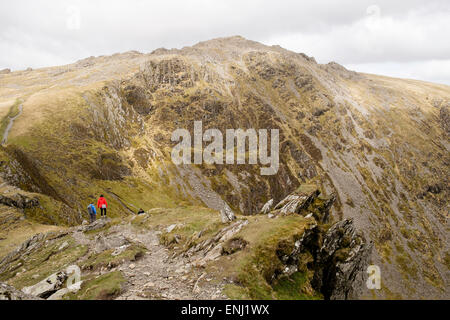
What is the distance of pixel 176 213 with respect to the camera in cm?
4138

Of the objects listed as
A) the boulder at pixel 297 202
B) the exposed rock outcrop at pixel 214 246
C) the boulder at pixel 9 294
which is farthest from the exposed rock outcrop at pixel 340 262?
the boulder at pixel 9 294

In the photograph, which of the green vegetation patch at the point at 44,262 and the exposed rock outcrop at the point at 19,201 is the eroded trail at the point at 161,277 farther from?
the exposed rock outcrop at the point at 19,201

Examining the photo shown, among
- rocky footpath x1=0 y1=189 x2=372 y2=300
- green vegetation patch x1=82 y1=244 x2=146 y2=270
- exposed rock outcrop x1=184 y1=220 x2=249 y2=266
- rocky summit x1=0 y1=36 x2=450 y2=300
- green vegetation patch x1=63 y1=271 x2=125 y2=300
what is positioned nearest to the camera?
green vegetation patch x1=63 y1=271 x2=125 y2=300

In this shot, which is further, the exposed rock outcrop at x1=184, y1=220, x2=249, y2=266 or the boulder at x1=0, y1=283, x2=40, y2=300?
the exposed rock outcrop at x1=184, y1=220, x2=249, y2=266

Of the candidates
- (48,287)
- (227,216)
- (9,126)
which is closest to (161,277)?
(48,287)

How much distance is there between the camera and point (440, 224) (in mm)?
184000

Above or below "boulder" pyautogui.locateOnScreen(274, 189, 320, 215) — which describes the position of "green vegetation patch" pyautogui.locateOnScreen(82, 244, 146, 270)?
below

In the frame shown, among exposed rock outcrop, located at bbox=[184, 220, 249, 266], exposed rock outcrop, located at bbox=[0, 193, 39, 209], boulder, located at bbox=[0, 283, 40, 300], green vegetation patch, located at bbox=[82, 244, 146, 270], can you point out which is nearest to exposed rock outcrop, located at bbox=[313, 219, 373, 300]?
exposed rock outcrop, located at bbox=[184, 220, 249, 266]

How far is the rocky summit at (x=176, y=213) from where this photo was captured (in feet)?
66.6

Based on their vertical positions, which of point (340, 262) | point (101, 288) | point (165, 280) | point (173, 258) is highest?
point (101, 288)

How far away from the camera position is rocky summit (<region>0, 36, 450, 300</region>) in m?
20.3

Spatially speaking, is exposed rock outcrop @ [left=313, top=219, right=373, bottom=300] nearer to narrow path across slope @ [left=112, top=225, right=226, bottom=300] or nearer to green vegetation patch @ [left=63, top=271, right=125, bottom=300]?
narrow path across slope @ [left=112, top=225, right=226, bottom=300]

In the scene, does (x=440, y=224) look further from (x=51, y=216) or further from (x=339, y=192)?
(x=51, y=216)

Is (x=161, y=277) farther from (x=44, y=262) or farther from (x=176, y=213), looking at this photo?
(x=176, y=213)
